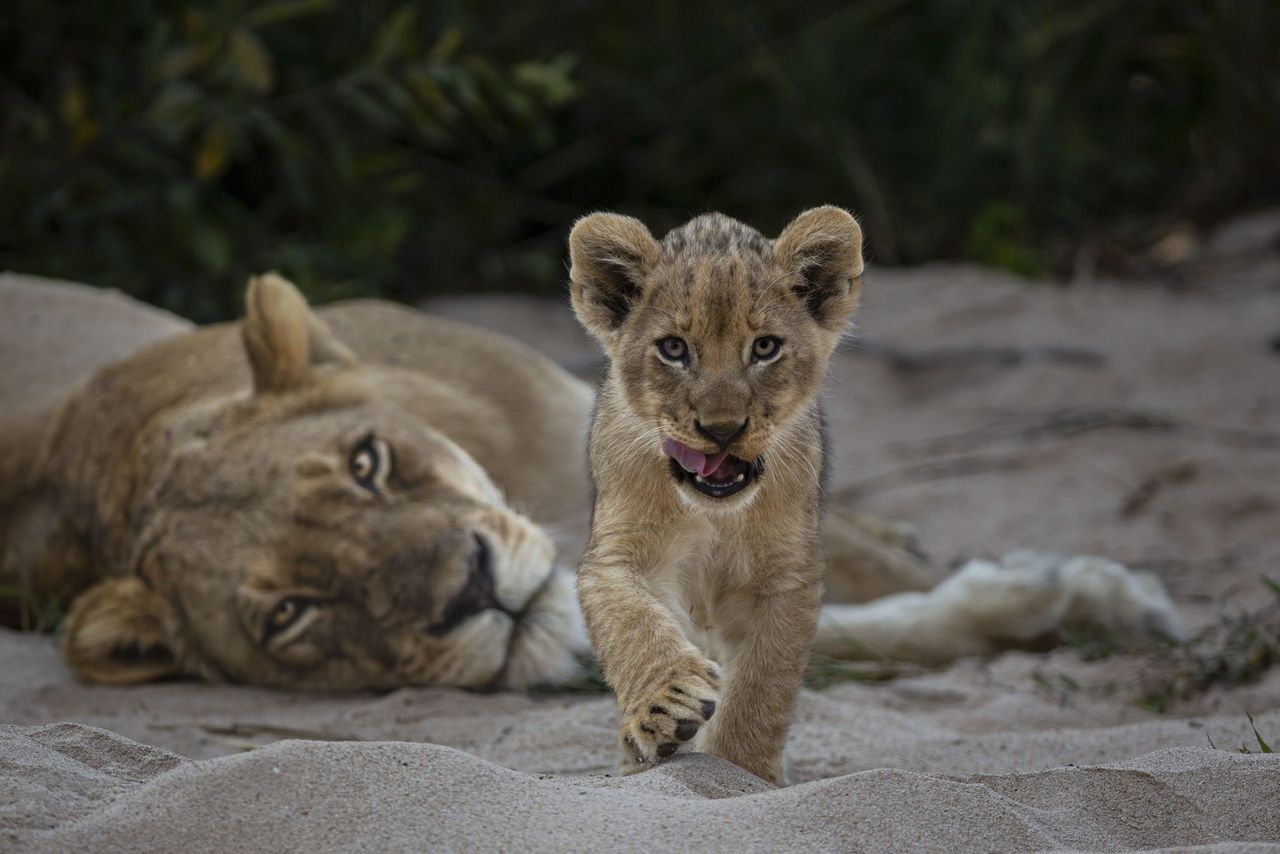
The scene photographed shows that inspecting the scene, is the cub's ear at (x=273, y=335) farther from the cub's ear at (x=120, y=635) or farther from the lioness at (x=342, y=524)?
the cub's ear at (x=120, y=635)

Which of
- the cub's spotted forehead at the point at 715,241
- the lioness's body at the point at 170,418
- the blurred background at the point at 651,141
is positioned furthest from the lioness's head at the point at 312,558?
the blurred background at the point at 651,141

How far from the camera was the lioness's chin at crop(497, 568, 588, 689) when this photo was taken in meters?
3.73

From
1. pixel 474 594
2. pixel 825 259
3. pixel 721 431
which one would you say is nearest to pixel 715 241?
pixel 825 259

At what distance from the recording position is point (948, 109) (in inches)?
312

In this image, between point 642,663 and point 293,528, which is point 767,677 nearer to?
point 642,663

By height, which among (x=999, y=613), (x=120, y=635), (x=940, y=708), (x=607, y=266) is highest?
(x=607, y=266)

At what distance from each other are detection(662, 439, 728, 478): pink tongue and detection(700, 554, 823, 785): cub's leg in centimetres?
32

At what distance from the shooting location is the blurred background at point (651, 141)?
6383 millimetres

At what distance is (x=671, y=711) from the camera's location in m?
2.48

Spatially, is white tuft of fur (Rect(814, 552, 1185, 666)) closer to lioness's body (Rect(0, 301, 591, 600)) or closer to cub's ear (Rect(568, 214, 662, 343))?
lioness's body (Rect(0, 301, 591, 600))

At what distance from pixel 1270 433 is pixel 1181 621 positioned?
141 cm

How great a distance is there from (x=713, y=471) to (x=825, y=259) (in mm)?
513

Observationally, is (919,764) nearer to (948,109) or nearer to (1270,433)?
(1270,433)

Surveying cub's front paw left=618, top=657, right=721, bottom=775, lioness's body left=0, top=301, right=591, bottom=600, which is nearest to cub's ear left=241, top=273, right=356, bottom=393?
lioness's body left=0, top=301, right=591, bottom=600
